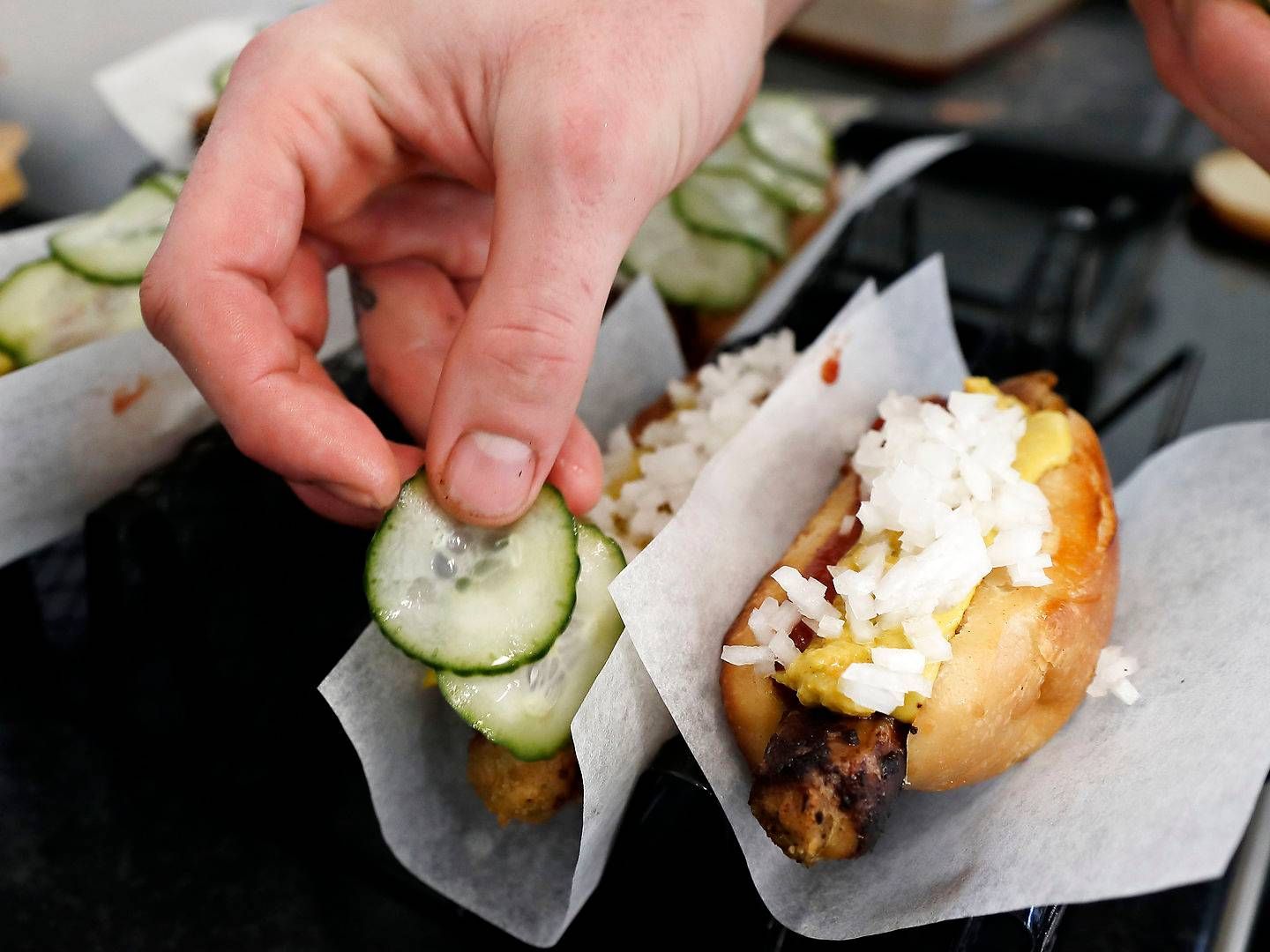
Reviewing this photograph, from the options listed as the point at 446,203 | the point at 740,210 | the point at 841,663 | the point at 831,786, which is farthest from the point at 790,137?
the point at 831,786

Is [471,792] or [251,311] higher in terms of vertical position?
[251,311]

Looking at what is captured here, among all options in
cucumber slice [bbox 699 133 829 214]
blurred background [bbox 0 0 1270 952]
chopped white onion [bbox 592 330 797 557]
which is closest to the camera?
blurred background [bbox 0 0 1270 952]

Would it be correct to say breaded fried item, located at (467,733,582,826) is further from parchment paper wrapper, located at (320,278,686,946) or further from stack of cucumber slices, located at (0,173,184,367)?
stack of cucumber slices, located at (0,173,184,367)

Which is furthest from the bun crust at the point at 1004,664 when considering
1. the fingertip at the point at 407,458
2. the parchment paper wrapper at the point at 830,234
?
the parchment paper wrapper at the point at 830,234

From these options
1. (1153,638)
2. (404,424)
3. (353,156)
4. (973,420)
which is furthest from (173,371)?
(1153,638)

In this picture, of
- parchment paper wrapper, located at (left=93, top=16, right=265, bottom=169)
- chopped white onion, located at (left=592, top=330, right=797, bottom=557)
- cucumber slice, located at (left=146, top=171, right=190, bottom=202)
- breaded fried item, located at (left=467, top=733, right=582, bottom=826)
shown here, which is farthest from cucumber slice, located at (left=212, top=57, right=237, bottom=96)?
breaded fried item, located at (left=467, top=733, right=582, bottom=826)

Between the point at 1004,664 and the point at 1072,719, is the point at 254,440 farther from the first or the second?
the point at 1072,719
